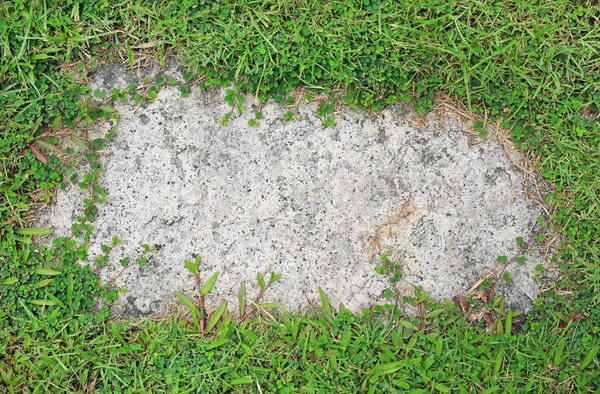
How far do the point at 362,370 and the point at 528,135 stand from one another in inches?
63.6

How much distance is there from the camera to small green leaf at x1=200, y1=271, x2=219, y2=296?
304 centimetres

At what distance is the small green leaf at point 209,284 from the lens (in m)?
3.04

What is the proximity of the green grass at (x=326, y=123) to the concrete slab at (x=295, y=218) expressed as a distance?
0.45 ft

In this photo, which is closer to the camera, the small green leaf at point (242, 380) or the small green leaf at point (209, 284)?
the small green leaf at point (242, 380)

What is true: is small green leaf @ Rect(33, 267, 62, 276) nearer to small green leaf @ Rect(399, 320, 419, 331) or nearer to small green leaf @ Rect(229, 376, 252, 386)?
small green leaf @ Rect(229, 376, 252, 386)

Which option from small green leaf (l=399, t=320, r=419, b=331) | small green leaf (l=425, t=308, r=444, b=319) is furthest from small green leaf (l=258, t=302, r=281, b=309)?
small green leaf (l=425, t=308, r=444, b=319)

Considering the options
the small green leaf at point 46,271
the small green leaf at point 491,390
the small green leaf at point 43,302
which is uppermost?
the small green leaf at point 46,271

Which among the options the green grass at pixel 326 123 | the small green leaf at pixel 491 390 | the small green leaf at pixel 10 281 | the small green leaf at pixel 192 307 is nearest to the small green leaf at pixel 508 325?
the green grass at pixel 326 123

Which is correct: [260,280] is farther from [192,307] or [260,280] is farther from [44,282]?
[44,282]

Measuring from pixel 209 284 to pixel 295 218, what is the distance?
62 centimetres

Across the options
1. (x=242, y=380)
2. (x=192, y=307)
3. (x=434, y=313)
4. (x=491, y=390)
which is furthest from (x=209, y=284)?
(x=491, y=390)

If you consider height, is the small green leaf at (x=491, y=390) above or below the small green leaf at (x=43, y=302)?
below

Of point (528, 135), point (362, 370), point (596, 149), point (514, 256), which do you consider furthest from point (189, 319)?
point (596, 149)

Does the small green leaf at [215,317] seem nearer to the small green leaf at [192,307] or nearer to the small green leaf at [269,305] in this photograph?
the small green leaf at [192,307]
